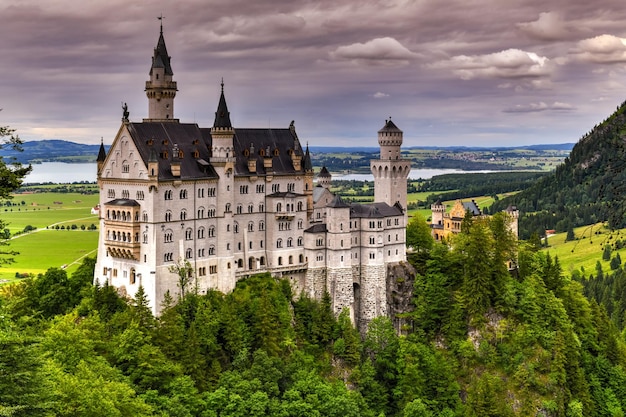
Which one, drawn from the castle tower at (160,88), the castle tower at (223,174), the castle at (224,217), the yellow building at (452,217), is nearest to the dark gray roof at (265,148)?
the castle at (224,217)

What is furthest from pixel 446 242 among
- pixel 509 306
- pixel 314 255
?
pixel 314 255

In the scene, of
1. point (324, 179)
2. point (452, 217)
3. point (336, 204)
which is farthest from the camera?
point (452, 217)

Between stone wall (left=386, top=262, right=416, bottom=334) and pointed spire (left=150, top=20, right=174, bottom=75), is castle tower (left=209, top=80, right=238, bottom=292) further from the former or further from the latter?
stone wall (left=386, top=262, right=416, bottom=334)

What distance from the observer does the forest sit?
245 ft

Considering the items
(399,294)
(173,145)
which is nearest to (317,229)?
(399,294)

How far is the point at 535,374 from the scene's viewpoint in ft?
301

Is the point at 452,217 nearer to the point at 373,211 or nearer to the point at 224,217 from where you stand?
the point at 373,211

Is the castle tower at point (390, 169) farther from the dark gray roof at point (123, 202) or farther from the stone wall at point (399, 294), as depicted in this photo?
the dark gray roof at point (123, 202)

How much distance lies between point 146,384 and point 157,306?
1072 centimetres

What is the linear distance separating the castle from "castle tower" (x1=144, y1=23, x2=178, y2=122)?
0.40 feet

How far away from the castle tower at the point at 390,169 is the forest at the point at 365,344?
341 inches

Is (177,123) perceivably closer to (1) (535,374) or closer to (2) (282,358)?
(2) (282,358)

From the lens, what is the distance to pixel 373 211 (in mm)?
96500

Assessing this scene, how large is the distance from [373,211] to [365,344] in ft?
53.5
